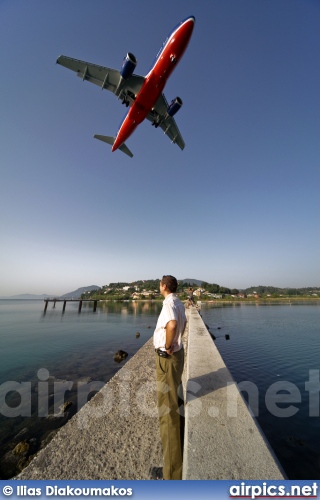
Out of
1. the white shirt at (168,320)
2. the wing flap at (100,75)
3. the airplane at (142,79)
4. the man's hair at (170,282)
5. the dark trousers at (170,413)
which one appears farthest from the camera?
the wing flap at (100,75)

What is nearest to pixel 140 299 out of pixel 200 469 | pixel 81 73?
pixel 81 73

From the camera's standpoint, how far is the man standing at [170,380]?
2.76 meters

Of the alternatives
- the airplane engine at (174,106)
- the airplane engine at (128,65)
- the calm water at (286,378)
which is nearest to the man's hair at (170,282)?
the calm water at (286,378)

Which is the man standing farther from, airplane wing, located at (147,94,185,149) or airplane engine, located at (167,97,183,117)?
airplane wing, located at (147,94,185,149)

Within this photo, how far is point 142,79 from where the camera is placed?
1437 cm

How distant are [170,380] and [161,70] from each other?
54.3 ft

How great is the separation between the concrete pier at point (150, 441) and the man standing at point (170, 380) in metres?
0.24

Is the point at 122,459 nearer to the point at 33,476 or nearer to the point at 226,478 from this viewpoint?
the point at 33,476

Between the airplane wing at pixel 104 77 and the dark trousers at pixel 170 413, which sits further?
the airplane wing at pixel 104 77

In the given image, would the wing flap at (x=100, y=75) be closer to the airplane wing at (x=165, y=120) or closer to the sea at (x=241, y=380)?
the airplane wing at (x=165, y=120)

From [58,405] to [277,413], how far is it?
8.11 meters

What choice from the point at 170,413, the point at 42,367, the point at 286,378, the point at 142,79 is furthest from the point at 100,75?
the point at 286,378

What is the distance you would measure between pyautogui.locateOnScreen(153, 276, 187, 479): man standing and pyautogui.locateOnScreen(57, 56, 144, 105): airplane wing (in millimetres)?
17191

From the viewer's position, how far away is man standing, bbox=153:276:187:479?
2.76 m
